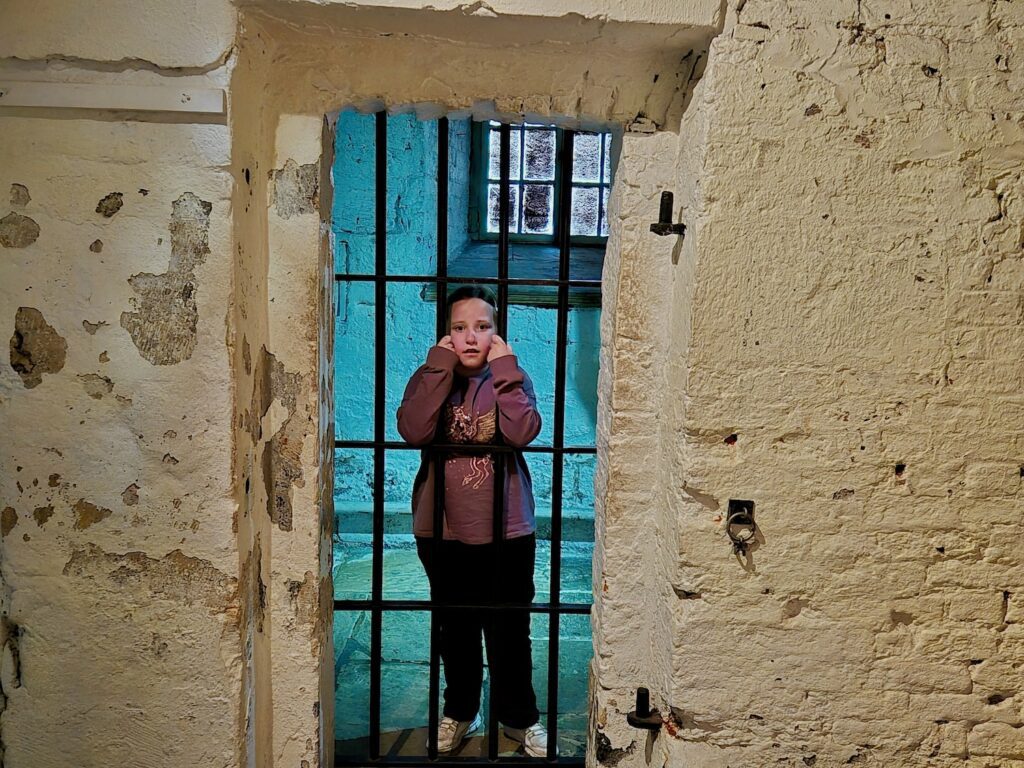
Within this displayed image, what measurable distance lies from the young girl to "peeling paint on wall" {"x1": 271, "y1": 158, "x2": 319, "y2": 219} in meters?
0.53

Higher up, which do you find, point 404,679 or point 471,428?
point 471,428

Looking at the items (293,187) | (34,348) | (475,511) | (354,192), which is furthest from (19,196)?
(354,192)

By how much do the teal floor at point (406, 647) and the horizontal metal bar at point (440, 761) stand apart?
0.18m

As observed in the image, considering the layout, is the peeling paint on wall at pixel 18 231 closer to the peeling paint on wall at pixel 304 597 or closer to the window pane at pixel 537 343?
the peeling paint on wall at pixel 304 597

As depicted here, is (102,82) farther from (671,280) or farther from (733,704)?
(733,704)

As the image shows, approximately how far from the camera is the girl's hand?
205 cm

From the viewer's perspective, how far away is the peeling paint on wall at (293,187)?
66.5 inches

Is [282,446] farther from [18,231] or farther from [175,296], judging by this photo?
[18,231]

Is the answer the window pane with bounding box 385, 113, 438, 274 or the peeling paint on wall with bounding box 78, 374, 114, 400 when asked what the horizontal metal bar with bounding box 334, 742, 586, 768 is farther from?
the window pane with bounding box 385, 113, 438, 274

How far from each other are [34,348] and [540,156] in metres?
3.30

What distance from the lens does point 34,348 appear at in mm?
1540

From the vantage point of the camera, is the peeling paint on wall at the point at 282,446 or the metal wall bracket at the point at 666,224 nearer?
the metal wall bracket at the point at 666,224

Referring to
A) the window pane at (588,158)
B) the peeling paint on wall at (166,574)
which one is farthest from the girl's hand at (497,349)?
the window pane at (588,158)

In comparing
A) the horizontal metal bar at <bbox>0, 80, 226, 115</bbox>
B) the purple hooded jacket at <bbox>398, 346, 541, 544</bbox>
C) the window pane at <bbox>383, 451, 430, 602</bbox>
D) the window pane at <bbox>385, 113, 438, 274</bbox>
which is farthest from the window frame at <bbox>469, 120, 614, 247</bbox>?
the horizontal metal bar at <bbox>0, 80, 226, 115</bbox>
